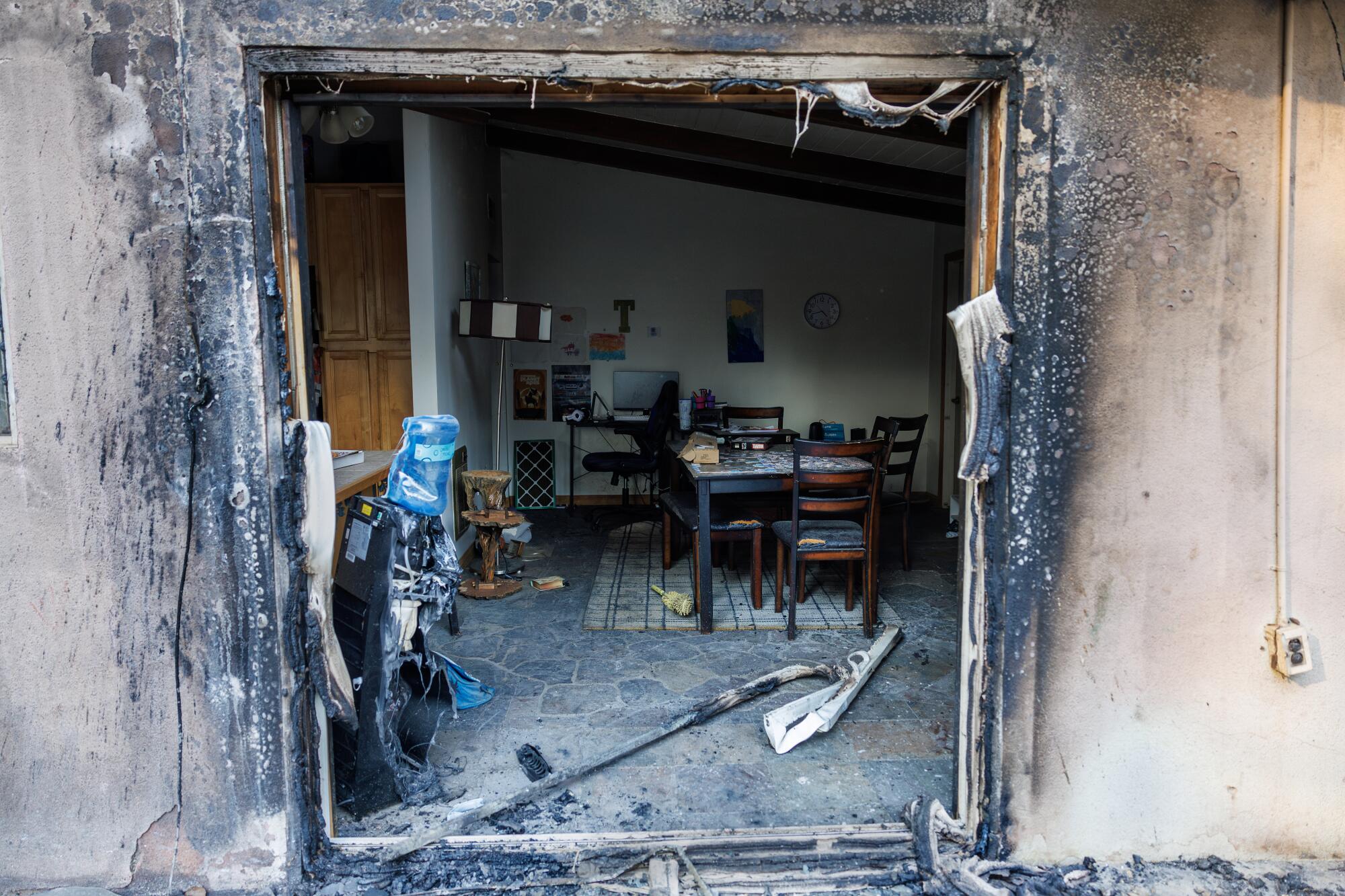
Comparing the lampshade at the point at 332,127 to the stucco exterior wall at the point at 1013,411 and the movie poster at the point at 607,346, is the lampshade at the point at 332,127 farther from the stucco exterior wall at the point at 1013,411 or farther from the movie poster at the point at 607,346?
the movie poster at the point at 607,346

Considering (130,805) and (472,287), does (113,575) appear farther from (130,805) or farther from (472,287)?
(472,287)

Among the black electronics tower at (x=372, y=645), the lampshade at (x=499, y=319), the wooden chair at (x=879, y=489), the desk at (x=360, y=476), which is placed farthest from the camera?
the lampshade at (x=499, y=319)

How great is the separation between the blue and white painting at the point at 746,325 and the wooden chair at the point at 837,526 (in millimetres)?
3437

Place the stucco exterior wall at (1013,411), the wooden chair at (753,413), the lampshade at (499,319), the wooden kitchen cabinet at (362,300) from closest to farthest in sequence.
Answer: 1. the stucco exterior wall at (1013,411)
2. the wooden kitchen cabinet at (362,300)
3. the lampshade at (499,319)
4. the wooden chair at (753,413)

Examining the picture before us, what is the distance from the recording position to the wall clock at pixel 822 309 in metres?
7.42

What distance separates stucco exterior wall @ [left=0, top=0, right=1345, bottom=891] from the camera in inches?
75.7

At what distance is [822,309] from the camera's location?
24.4 ft

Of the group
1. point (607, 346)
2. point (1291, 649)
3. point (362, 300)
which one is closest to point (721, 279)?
point (607, 346)

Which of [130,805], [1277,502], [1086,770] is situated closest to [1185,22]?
[1277,502]

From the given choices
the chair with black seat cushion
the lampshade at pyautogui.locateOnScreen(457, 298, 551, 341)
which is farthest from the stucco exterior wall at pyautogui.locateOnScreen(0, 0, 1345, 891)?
the lampshade at pyautogui.locateOnScreen(457, 298, 551, 341)

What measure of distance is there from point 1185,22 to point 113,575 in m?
2.97

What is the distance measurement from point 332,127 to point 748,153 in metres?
2.88

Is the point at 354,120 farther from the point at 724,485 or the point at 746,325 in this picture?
the point at 746,325

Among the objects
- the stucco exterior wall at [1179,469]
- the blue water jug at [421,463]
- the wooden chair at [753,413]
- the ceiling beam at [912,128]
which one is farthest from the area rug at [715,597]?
the ceiling beam at [912,128]
